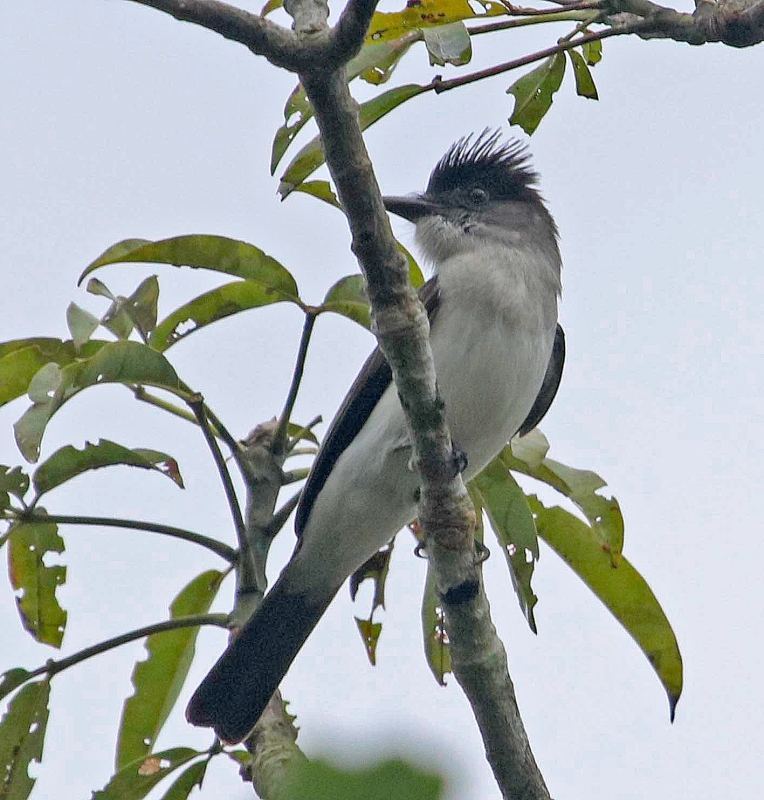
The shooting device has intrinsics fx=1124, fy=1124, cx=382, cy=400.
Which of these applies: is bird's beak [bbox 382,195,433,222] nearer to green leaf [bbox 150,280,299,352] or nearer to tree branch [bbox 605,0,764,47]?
green leaf [bbox 150,280,299,352]

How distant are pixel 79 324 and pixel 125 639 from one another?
33.9 inches

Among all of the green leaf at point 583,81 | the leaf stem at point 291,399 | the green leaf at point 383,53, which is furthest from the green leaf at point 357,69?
the green leaf at point 583,81

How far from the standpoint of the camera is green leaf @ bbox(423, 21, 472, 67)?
2859 mm

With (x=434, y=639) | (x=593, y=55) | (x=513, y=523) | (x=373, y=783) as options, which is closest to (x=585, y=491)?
(x=513, y=523)

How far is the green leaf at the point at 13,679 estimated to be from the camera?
3.13m

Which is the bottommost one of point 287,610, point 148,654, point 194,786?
point 194,786

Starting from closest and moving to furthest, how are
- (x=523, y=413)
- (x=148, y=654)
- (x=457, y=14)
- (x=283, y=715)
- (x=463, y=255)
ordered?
1. (x=457, y=14)
2. (x=283, y=715)
3. (x=148, y=654)
4. (x=523, y=413)
5. (x=463, y=255)

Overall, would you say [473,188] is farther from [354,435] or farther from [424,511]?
[424,511]

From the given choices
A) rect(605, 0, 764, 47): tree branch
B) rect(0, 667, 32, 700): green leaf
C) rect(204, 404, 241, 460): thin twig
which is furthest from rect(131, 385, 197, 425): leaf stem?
rect(605, 0, 764, 47): tree branch

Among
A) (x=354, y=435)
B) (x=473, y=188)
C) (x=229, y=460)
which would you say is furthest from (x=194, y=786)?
(x=473, y=188)

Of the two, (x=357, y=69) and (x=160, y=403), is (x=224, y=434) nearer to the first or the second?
(x=160, y=403)

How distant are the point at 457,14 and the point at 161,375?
4.11ft

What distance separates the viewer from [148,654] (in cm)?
352

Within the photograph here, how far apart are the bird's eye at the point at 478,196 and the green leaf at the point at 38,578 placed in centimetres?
267
